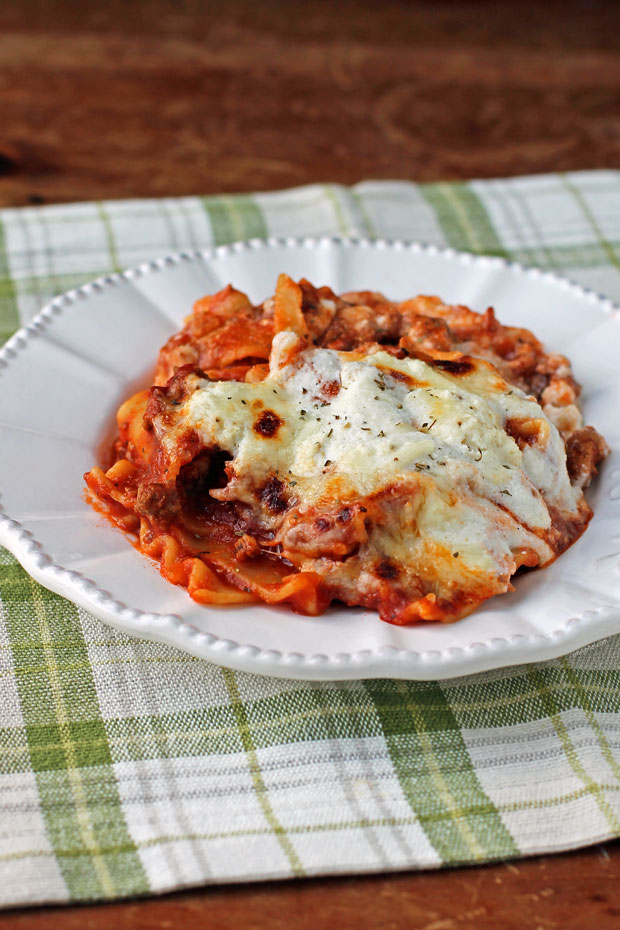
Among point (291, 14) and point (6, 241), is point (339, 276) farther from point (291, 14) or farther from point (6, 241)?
point (291, 14)

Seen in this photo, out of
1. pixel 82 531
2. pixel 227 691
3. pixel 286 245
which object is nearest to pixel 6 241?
pixel 286 245

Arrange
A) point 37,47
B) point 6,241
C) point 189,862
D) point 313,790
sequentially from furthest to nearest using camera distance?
1. point 37,47
2. point 6,241
3. point 313,790
4. point 189,862

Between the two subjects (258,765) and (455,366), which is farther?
(455,366)

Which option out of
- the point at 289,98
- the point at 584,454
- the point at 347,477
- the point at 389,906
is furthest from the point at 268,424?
the point at 289,98

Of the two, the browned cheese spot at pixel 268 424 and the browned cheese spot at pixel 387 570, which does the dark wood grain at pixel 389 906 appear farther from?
the browned cheese spot at pixel 268 424

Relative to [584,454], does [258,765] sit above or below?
below

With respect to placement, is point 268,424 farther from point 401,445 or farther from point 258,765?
point 258,765
